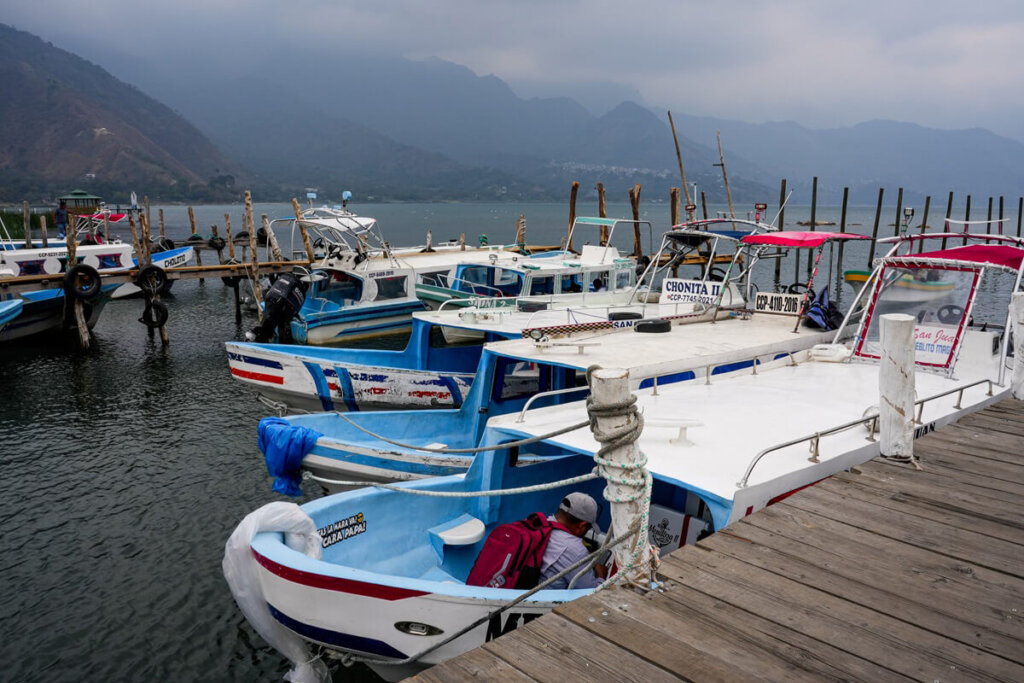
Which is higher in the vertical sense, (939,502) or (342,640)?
(939,502)

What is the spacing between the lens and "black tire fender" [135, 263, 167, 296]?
2277 centimetres

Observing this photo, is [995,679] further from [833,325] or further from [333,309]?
[333,309]

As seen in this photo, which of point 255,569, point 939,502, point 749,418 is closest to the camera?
point 939,502

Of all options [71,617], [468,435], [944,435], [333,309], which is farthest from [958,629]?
[333,309]

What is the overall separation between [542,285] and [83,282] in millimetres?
15812

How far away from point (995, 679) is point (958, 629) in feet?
1.40

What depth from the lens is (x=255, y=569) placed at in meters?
5.36

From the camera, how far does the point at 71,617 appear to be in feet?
27.1

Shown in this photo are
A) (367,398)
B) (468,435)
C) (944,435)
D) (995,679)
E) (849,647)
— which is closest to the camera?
(995,679)

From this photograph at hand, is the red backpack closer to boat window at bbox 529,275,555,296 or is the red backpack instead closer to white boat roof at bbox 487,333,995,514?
white boat roof at bbox 487,333,995,514

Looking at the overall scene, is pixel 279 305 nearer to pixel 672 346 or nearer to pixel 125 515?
pixel 125 515

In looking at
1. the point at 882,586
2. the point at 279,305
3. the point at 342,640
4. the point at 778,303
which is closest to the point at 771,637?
the point at 882,586

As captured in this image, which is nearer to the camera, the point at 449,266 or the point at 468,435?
the point at 468,435

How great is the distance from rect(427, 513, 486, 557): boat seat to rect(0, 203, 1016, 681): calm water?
1716 mm
